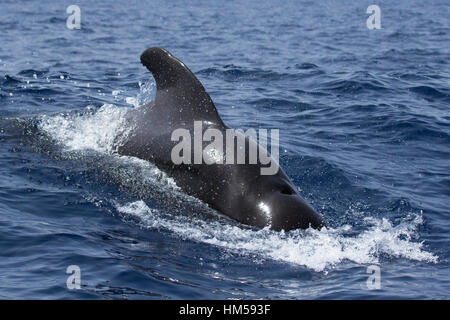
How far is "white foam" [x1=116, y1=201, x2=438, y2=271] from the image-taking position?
31.1ft

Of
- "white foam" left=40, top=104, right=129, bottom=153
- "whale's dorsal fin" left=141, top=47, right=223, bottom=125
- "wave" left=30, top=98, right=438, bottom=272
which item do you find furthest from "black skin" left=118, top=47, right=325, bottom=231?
"white foam" left=40, top=104, right=129, bottom=153

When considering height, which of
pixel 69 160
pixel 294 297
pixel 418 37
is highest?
pixel 418 37

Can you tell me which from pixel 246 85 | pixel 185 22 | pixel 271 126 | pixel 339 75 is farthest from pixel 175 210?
pixel 185 22

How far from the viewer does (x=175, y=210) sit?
10602 millimetres

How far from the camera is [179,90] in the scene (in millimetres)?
11625

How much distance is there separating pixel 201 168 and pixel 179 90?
5.49ft

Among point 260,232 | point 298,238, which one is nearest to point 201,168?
point 260,232

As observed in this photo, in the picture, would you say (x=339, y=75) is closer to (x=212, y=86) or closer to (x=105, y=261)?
(x=212, y=86)

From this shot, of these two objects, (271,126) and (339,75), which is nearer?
(271,126)

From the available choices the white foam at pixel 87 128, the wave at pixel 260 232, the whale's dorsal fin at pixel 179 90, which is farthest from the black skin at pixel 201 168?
the white foam at pixel 87 128

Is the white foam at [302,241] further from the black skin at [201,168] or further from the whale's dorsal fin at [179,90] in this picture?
the whale's dorsal fin at [179,90]

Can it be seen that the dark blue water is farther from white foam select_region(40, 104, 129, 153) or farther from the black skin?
the black skin
